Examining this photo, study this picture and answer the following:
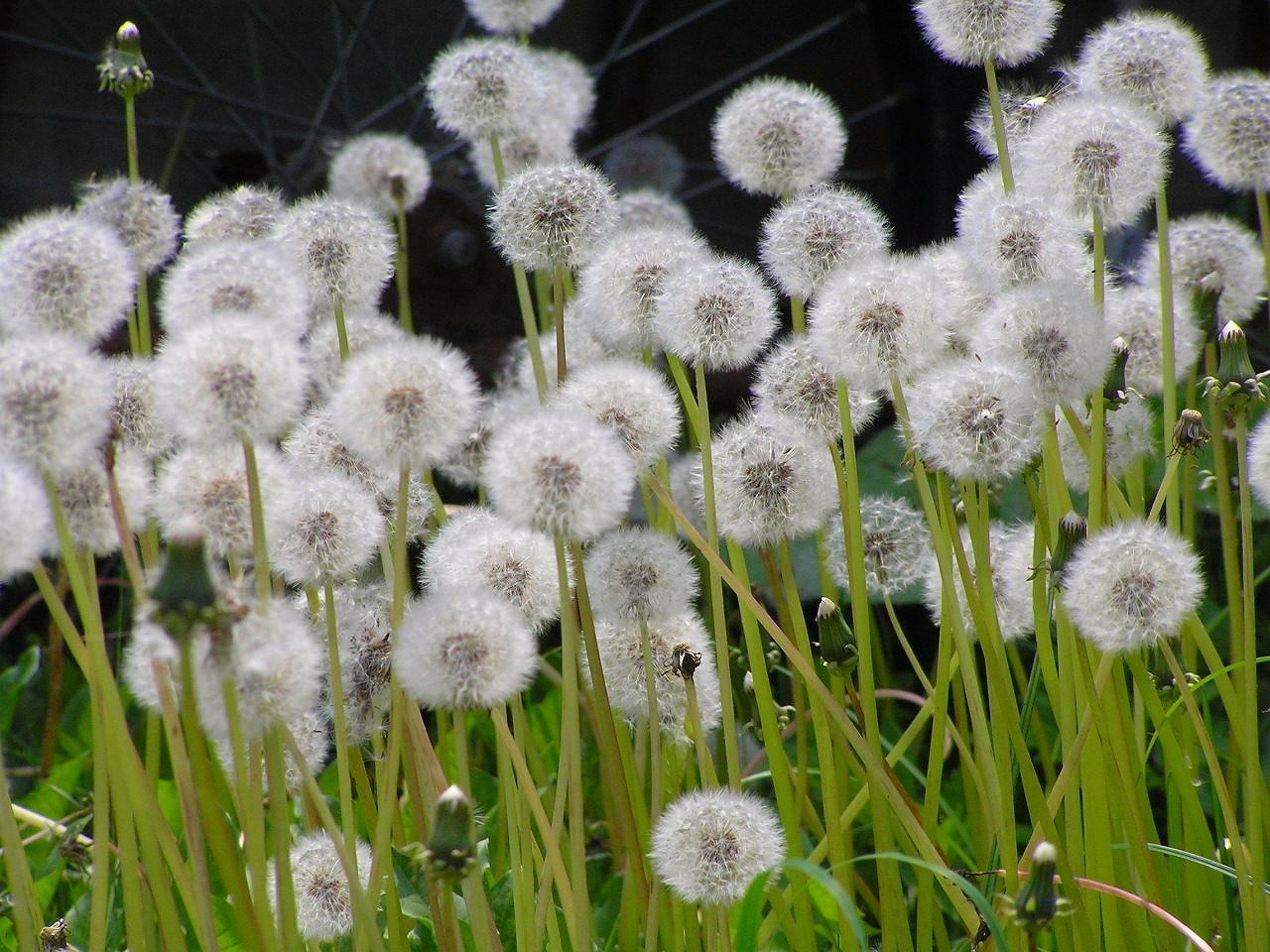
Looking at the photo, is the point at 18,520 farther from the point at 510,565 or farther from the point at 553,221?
the point at 553,221

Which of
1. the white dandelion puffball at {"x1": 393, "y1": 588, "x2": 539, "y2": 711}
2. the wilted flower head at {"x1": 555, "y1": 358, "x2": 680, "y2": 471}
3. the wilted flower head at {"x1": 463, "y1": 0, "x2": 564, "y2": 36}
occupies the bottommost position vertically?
the white dandelion puffball at {"x1": 393, "y1": 588, "x2": 539, "y2": 711}

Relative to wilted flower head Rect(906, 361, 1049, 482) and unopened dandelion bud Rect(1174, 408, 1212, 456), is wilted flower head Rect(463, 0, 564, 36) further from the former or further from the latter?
unopened dandelion bud Rect(1174, 408, 1212, 456)

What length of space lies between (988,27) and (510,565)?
2.13ft

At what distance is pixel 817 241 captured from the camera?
3.63ft

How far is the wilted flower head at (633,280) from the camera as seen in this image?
Answer: 3.69 ft

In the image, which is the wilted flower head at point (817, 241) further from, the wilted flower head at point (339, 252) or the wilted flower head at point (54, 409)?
the wilted flower head at point (54, 409)

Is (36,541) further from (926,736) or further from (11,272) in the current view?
(926,736)

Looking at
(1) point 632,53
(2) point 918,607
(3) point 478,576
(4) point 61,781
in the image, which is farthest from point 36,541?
(1) point 632,53

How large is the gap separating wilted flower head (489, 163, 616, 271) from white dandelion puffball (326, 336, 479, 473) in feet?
0.94

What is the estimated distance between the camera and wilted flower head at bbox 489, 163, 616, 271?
1143mm

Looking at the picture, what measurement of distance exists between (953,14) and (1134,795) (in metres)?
0.70

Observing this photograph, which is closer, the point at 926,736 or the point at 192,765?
the point at 192,765

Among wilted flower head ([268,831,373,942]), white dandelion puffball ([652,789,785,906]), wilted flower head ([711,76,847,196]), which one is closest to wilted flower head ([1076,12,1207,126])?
wilted flower head ([711,76,847,196])

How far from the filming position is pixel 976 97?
2.67 m
